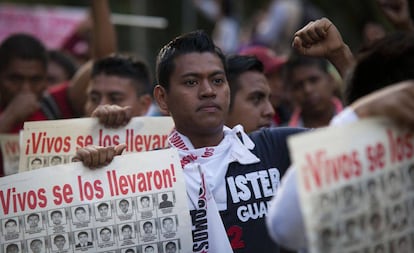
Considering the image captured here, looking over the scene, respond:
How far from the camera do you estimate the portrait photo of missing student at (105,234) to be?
11.8ft

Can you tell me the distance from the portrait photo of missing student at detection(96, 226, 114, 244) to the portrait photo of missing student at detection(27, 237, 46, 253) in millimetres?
219

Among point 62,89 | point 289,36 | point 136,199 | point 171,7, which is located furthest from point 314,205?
point 171,7

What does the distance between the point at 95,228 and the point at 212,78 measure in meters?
0.86

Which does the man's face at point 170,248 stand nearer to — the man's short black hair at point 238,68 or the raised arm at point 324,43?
the raised arm at point 324,43

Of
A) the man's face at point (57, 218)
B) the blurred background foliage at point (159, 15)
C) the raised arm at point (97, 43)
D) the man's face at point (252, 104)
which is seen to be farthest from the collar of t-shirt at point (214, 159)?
the blurred background foliage at point (159, 15)

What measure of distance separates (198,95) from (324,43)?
1.94 ft

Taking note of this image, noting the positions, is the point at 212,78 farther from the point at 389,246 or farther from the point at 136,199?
the point at 389,246

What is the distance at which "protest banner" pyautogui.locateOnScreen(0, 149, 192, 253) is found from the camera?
3.60m

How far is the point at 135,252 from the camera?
11.9 ft

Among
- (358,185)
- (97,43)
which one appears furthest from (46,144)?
(358,185)

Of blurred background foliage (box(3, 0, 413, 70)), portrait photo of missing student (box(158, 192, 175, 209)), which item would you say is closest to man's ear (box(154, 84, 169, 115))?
portrait photo of missing student (box(158, 192, 175, 209))

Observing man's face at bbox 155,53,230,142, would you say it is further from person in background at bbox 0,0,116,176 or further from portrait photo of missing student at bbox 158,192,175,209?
person in background at bbox 0,0,116,176

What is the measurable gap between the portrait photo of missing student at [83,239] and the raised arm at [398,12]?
92.2 inches

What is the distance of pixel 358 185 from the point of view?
2.64 meters
